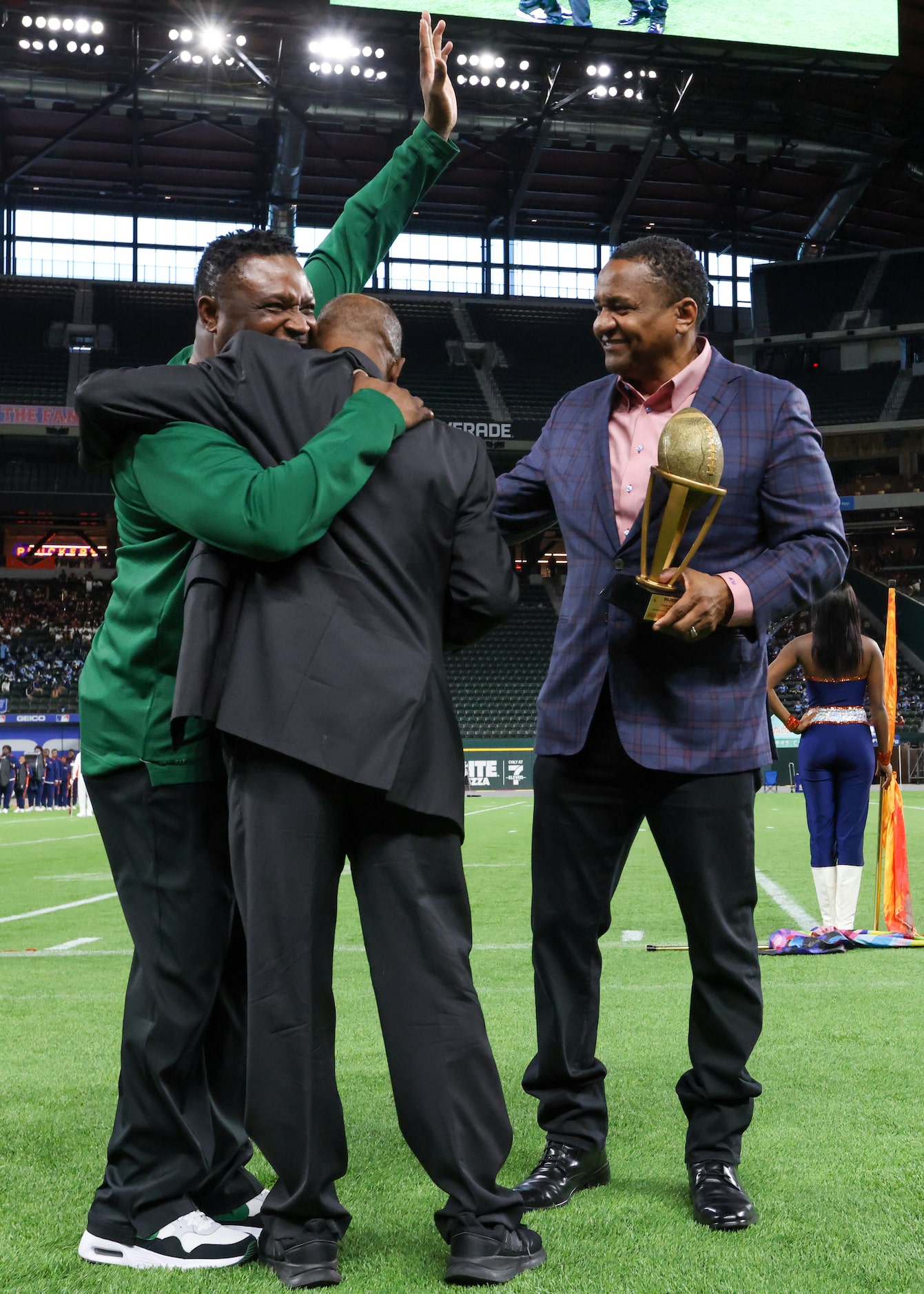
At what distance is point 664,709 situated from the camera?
2.48 metres

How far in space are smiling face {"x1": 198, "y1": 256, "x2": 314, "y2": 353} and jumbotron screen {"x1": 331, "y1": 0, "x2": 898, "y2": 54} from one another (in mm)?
21286

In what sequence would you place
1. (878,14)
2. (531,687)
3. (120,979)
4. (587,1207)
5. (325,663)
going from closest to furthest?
(325,663), (587,1207), (120,979), (878,14), (531,687)

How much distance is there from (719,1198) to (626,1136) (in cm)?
61

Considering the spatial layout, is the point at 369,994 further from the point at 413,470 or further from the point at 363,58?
the point at 363,58

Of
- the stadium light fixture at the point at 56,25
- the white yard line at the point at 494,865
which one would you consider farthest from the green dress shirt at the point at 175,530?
the stadium light fixture at the point at 56,25

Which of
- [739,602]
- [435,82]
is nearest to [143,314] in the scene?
[435,82]

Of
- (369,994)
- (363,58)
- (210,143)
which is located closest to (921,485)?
(363,58)

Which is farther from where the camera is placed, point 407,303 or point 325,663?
point 407,303

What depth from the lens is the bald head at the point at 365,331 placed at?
2262 millimetres

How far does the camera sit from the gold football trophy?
218 cm

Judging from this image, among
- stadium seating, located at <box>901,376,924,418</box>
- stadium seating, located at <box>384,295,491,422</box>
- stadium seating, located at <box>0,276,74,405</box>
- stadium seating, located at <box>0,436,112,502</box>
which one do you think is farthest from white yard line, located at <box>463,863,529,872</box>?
stadium seating, located at <box>901,376,924,418</box>

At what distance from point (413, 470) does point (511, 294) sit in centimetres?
4033

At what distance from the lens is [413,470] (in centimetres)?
215

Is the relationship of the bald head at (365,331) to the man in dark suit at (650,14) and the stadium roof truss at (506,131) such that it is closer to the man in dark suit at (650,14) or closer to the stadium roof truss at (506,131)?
the man in dark suit at (650,14)
